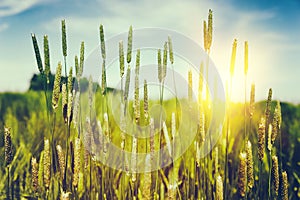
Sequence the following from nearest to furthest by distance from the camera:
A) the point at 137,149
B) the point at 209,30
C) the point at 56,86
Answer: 1. the point at 56,86
2. the point at 209,30
3. the point at 137,149

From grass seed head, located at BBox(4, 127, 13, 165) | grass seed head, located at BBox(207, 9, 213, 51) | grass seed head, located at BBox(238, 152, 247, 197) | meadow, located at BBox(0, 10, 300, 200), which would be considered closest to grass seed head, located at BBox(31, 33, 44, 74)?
meadow, located at BBox(0, 10, 300, 200)

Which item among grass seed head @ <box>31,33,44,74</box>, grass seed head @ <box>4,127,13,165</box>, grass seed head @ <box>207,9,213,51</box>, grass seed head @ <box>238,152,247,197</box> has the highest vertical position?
grass seed head @ <box>207,9,213,51</box>

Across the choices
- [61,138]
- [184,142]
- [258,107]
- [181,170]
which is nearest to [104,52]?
[184,142]

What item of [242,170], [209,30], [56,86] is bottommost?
[242,170]

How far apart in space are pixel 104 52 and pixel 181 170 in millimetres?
1068

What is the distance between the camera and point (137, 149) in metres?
1.30

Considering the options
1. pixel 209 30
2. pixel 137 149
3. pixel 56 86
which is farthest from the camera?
pixel 137 149

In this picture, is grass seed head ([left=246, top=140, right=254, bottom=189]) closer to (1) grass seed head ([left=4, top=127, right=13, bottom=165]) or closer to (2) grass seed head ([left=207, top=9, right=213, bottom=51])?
A: (2) grass seed head ([left=207, top=9, right=213, bottom=51])

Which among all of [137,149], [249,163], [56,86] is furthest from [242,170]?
[56,86]

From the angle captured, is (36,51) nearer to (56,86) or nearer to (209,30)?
(56,86)

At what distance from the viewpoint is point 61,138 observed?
2.30 meters

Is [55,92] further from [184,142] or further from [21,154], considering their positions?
[21,154]

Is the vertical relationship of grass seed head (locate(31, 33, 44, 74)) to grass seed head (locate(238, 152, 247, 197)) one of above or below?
above

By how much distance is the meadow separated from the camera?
1.10m
